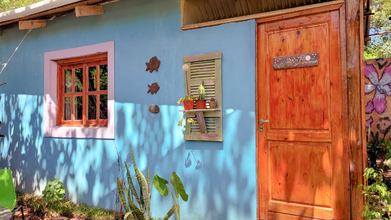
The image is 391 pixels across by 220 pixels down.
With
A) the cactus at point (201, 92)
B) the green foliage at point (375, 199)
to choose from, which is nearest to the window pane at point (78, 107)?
the cactus at point (201, 92)

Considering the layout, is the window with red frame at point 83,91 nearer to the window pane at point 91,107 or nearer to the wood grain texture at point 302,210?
the window pane at point 91,107

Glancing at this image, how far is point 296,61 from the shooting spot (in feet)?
10.00

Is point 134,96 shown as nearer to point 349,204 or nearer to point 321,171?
point 321,171

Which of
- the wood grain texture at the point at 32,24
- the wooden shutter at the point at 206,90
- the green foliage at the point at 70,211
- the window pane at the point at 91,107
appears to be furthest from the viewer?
the wood grain texture at the point at 32,24

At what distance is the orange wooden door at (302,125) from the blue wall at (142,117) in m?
0.17

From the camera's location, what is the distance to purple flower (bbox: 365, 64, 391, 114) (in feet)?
20.3

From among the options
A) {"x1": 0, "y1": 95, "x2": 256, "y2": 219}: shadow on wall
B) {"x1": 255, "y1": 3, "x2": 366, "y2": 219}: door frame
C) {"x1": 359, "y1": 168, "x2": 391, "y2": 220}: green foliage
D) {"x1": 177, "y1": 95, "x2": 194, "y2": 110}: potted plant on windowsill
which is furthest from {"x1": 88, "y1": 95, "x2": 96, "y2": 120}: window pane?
{"x1": 359, "y1": 168, "x2": 391, "y2": 220}: green foliage

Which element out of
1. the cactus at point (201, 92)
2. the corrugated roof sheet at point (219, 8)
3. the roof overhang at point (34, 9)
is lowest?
the cactus at point (201, 92)

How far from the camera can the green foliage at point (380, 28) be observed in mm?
11984

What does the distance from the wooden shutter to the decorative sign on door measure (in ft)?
2.20

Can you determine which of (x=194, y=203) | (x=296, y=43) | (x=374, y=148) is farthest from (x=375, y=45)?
(x=194, y=203)

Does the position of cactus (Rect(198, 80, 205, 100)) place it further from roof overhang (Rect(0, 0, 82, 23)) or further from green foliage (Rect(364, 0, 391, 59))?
green foliage (Rect(364, 0, 391, 59))

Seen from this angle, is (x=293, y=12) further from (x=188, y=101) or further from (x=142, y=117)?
(x=142, y=117)

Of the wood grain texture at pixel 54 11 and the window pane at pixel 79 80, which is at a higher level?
the wood grain texture at pixel 54 11
